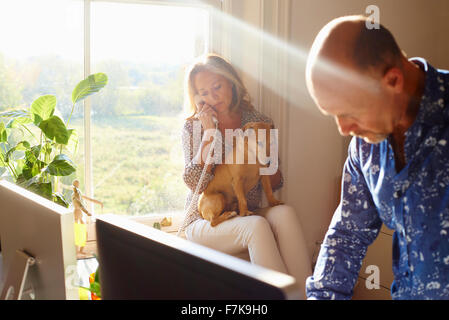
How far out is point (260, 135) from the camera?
2.24 m

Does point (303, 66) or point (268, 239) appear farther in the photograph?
point (303, 66)

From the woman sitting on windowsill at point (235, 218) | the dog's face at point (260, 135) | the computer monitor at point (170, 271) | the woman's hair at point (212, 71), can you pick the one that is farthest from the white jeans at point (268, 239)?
the computer monitor at point (170, 271)

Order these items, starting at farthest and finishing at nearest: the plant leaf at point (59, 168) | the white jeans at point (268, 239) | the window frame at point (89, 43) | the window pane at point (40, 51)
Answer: the window frame at point (89, 43), the window pane at point (40, 51), the plant leaf at point (59, 168), the white jeans at point (268, 239)

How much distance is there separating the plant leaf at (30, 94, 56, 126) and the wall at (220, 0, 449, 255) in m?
1.08

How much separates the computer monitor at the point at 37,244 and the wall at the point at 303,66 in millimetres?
1976

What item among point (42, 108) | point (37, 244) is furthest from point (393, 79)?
point (42, 108)

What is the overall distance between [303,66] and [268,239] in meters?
1.21

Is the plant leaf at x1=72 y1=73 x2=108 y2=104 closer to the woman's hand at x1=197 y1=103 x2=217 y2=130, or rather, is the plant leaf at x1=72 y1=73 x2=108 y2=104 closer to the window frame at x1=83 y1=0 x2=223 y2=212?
the window frame at x1=83 y1=0 x2=223 y2=212

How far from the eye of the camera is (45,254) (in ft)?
2.72

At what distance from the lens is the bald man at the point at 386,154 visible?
835mm

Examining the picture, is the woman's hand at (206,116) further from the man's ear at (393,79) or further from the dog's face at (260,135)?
the man's ear at (393,79)

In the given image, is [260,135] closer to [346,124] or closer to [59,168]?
[59,168]

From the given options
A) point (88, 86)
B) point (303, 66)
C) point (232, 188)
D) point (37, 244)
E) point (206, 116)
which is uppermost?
point (303, 66)
